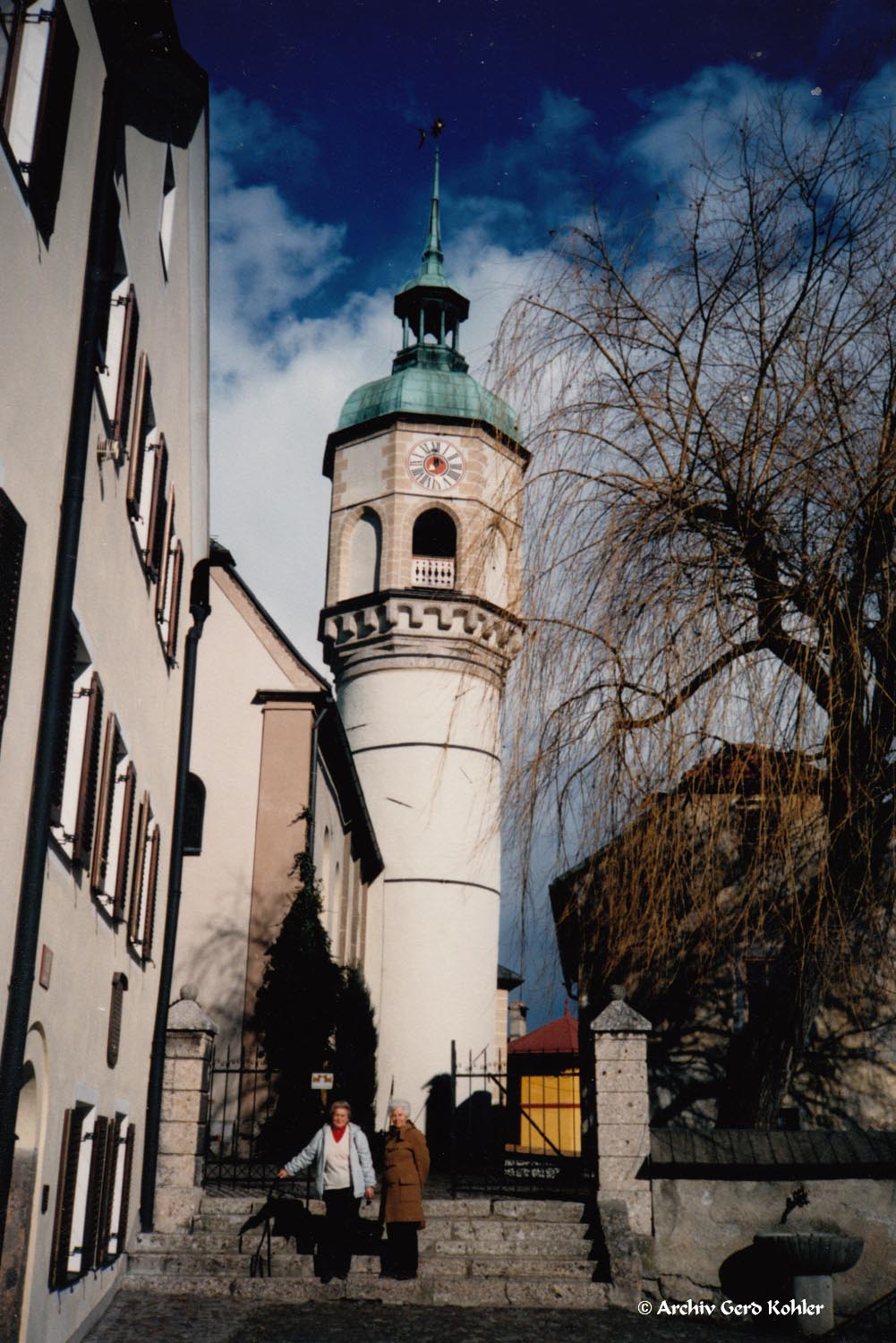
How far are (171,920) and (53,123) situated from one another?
8613 mm

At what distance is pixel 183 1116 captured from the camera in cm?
1238

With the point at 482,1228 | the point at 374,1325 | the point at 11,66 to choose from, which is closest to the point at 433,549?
the point at 482,1228

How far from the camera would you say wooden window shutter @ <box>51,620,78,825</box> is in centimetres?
736

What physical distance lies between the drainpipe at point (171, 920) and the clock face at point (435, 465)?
14.9 m

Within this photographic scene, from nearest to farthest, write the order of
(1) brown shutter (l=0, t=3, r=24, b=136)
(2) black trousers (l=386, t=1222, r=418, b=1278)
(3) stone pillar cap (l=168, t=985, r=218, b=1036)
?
(1) brown shutter (l=0, t=3, r=24, b=136) → (2) black trousers (l=386, t=1222, r=418, b=1278) → (3) stone pillar cap (l=168, t=985, r=218, b=1036)

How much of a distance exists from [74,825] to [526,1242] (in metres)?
6.20

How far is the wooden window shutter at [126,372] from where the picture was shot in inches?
349

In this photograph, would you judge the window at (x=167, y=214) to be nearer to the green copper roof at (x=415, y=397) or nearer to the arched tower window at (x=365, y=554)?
the arched tower window at (x=365, y=554)

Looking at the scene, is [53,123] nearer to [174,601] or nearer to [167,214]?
[167,214]

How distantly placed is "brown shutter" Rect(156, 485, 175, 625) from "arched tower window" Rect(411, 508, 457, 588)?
53.0ft

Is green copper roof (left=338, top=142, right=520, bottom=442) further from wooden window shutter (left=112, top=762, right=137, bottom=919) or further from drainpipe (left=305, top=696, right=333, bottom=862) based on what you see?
wooden window shutter (left=112, top=762, right=137, bottom=919)

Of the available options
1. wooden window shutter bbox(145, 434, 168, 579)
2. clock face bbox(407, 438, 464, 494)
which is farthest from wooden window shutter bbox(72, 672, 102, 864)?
clock face bbox(407, 438, 464, 494)

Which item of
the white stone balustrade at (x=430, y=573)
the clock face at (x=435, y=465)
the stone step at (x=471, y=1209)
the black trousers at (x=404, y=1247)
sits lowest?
the black trousers at (x=404, y=1247)

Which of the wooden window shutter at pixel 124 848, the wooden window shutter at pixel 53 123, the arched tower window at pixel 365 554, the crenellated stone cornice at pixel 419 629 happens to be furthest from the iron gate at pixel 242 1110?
the arched tower window at pixel 365 554
